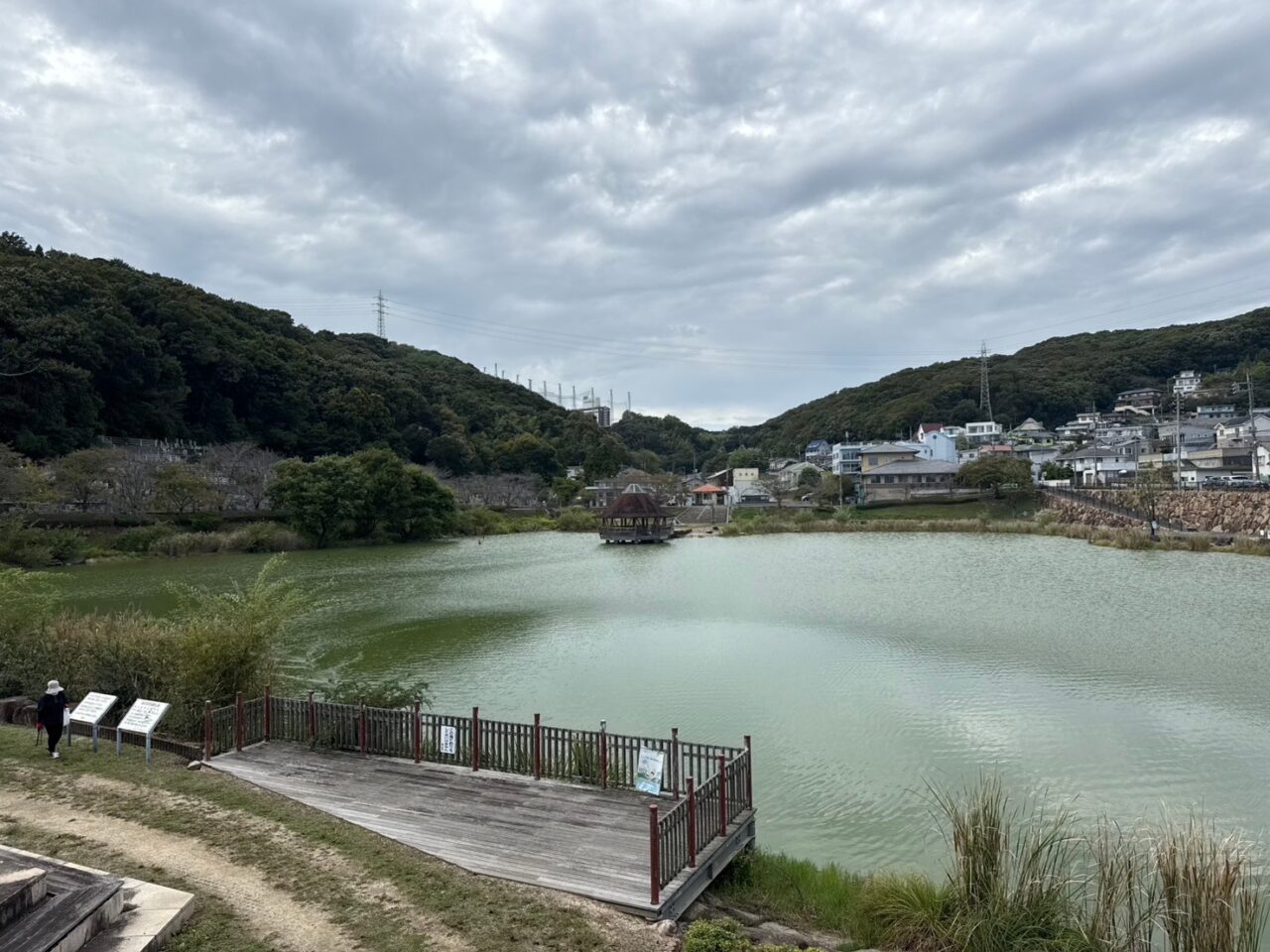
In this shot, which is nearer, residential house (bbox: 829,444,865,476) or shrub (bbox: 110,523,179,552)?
shrub (bbox: 110,523,179,552)

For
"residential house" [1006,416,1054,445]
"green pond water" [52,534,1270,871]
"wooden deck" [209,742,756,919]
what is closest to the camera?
"wooden deck" [209,742,756,919]

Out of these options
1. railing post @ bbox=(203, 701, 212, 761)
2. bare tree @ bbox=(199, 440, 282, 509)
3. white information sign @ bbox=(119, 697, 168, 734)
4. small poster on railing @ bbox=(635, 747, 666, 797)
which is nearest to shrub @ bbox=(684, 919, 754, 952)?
small poster on railing @ bbox=(635, 747, 666, 797)

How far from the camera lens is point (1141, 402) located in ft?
317

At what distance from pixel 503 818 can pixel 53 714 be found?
582cm

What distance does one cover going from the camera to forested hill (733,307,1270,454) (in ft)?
329

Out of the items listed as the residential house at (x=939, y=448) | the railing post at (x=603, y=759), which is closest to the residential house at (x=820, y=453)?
the residential house at (x=939, y=448)

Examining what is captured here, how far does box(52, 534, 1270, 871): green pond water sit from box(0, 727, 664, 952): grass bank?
11.2ft

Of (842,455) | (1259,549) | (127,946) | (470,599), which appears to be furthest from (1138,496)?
(127,946)

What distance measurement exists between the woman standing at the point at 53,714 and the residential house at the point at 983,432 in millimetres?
93162

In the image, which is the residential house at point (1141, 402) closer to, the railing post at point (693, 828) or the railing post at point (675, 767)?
the railing post at point (675, 767)

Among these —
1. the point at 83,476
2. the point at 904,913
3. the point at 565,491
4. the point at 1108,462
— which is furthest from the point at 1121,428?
the point at 83,476

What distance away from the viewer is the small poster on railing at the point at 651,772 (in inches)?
279

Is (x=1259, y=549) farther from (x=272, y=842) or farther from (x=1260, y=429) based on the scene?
(x=1260, y=429)

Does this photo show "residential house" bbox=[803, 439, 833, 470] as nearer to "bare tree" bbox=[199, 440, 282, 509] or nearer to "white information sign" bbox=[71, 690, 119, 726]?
"bare tree" bbox=[199, 440, 282, 509]
